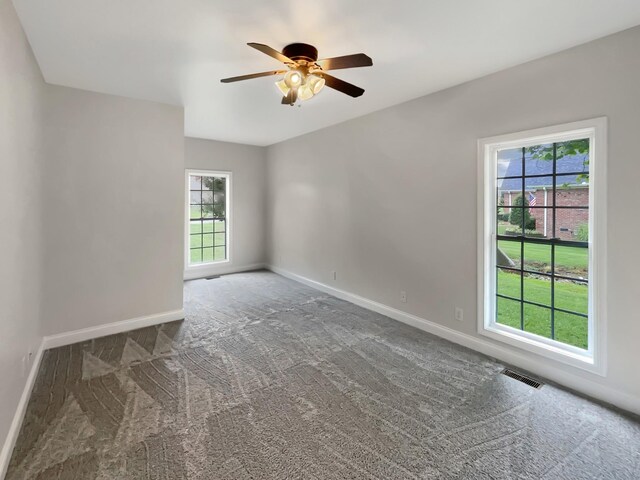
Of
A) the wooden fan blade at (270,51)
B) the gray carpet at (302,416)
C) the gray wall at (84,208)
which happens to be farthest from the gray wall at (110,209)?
the wooden fan blade at (270,51)

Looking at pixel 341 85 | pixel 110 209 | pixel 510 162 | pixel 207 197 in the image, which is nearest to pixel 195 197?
pixel 207 197

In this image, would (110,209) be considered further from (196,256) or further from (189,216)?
(196,256)

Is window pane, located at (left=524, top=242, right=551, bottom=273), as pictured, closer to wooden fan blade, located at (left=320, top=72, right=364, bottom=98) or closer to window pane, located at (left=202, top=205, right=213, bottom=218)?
wooden fan blade, located at (left=320, top=72, right=364, bottom=98)

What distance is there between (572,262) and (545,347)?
0.76 metres

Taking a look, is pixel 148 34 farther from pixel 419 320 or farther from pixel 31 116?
pixel 419 320

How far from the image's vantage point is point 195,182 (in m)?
6.27

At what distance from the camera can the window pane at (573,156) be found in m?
2.54

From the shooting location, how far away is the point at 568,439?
200 centimetres

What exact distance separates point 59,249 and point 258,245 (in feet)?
12.9

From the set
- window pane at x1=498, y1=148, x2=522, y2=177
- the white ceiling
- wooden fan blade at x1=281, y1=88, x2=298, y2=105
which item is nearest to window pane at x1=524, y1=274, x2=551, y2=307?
window pane at x1=498, y1=148, x2=522, y2=177

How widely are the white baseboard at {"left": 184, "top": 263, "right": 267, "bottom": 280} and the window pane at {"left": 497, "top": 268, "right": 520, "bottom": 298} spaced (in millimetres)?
4969

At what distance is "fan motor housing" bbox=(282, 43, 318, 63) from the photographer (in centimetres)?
235

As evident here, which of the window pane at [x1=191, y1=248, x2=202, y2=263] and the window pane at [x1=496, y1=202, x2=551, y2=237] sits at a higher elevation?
the window pane at [x1=496, y1=202, x2=551, y2=237]

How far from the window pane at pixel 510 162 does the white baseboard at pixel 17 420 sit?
4173 mm
